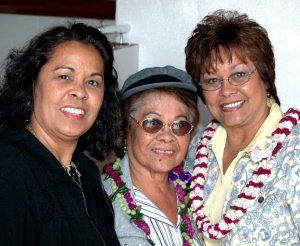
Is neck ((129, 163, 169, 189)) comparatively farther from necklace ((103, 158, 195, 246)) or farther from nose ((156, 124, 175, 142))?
nose ((156, 124, 175, 142))

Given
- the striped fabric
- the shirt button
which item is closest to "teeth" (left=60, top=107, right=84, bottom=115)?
the striped fabric

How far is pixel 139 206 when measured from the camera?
2350mm

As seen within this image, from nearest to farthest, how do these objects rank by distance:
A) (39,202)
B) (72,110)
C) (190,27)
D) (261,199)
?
1. (39,202)
2. (72,110)
3. (261,199)
4. (190,27)


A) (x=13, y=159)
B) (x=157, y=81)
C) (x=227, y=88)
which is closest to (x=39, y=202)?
(x=13, y=159)

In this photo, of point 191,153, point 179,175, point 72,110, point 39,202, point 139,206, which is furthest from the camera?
point 191,153

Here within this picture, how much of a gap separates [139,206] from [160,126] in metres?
0.39

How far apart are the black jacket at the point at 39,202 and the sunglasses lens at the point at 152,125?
0.50 meters

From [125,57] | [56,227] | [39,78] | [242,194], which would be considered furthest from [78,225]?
[125,57]

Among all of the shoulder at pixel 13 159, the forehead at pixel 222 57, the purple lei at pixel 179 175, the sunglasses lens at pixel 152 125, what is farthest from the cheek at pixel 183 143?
the shoulder at pixel 13 159

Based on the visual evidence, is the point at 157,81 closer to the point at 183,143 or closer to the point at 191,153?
the point at 183,143

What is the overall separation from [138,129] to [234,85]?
1.66 ft

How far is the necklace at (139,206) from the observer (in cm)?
232

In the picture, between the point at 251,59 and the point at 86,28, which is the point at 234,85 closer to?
the point at 251,59

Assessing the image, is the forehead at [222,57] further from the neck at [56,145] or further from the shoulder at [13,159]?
the shoulder at [13,159]
